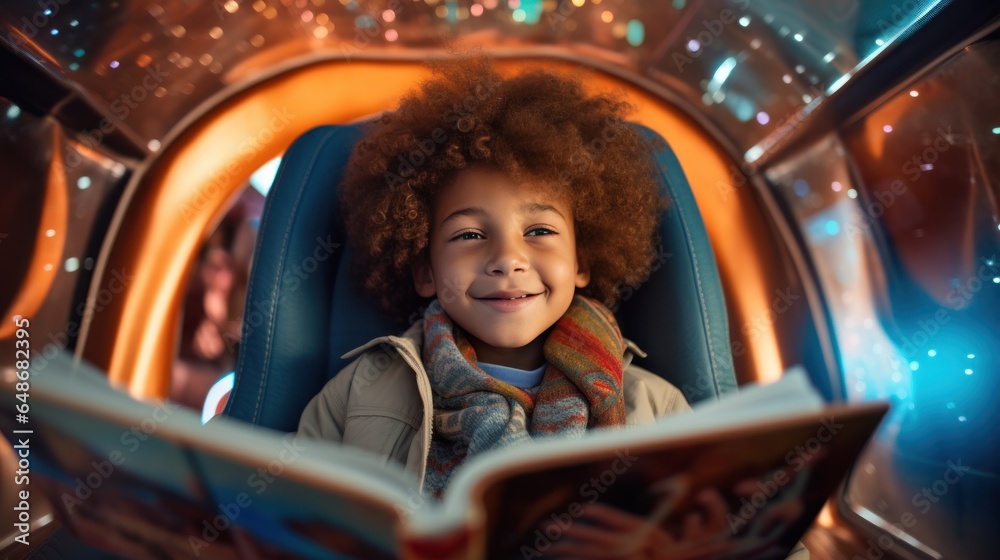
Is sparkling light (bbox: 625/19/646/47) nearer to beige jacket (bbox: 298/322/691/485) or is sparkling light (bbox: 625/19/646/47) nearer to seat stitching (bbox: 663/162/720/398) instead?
seat stitching (bbox: 663/162/720/398)

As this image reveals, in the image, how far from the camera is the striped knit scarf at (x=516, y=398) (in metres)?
1.01

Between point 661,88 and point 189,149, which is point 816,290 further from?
point 189,149

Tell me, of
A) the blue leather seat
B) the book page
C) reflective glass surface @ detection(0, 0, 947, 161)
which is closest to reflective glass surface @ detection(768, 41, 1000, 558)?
reflective glass surface @ detection(0, 0, 947, 161)

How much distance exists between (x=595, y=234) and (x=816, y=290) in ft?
2.31

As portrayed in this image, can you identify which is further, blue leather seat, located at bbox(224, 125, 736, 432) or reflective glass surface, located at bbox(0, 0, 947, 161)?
reflective glass surface, located at bbox(0, 0, 947, 161)

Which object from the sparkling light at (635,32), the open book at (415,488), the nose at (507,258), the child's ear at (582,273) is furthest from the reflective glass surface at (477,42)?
the open book at (415,488)

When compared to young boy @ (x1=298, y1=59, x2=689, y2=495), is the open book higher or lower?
lower

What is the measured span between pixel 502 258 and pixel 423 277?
222 mm

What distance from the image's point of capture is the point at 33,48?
123 cm

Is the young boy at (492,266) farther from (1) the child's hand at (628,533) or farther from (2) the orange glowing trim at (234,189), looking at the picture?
(2) the orange glowing trim at (234,189)

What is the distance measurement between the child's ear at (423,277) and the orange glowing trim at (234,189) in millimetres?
631

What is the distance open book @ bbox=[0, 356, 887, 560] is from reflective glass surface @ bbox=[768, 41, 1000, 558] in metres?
0.66

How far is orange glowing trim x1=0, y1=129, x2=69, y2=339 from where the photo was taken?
1.31 meters

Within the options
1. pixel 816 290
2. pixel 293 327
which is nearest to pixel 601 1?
pixel 816 290
